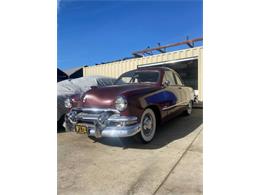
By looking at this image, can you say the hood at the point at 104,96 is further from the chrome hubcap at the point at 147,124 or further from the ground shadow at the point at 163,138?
the ground shadow at the point at 163,138

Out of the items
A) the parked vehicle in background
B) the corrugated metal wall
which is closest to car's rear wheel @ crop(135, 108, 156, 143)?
the parked vehicle in background

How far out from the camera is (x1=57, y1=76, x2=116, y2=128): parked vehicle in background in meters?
3.60

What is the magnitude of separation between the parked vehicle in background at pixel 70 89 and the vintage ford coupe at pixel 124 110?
0.42 meters

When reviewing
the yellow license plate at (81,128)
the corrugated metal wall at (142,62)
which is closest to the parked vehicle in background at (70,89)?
the yellow license plate at (81,128)

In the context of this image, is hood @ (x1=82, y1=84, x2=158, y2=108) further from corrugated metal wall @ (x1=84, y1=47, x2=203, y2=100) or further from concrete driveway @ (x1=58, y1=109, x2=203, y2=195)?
corrugated metal wall @ (x1=84, y1=47, x2=203, y2=100)

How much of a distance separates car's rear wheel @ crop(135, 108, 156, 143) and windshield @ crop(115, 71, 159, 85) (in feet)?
2.56

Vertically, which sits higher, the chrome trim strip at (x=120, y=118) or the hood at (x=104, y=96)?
the hood at (x=104, y=96)

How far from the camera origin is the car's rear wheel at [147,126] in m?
2.71

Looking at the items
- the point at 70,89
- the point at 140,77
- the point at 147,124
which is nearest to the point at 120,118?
the point at 147,124

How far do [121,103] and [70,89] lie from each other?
6.75 feet

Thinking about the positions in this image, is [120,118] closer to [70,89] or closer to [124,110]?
[124,110]
